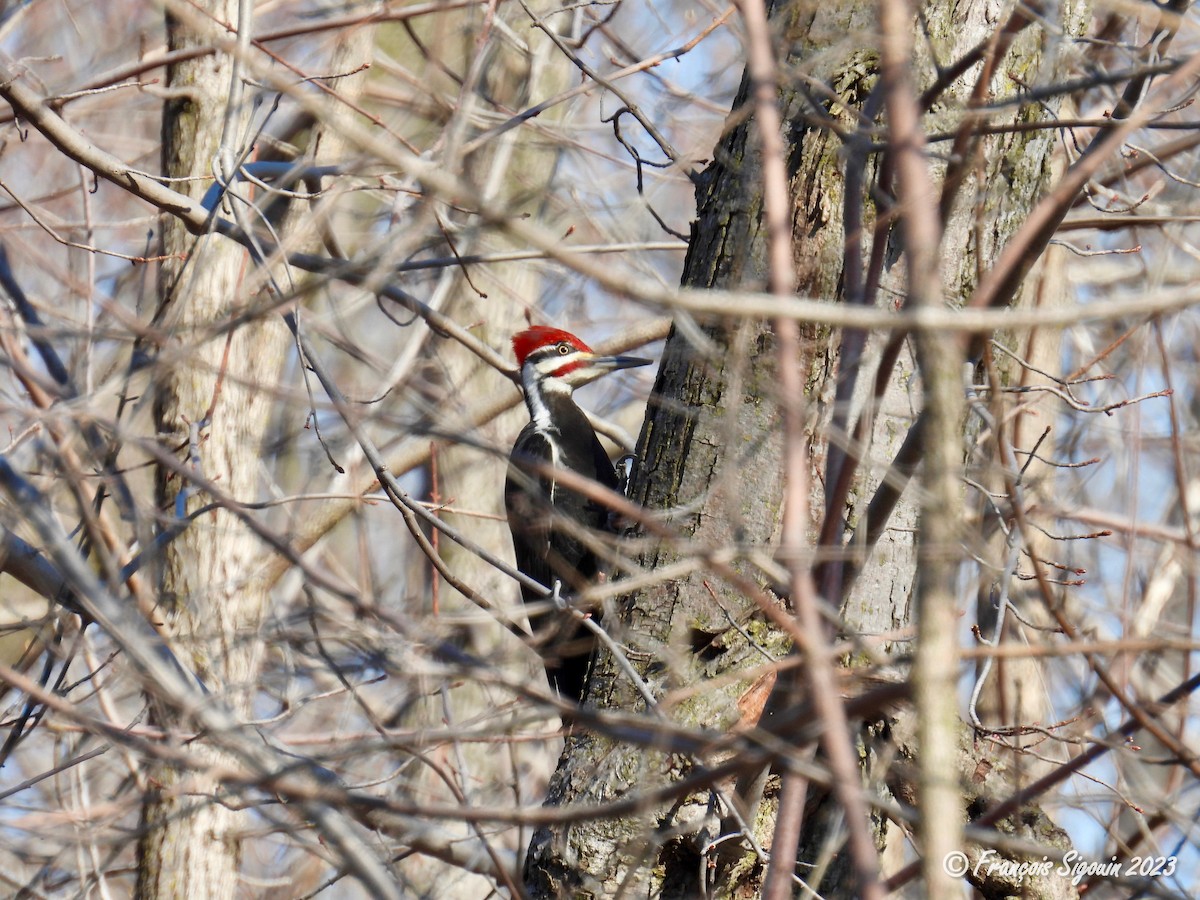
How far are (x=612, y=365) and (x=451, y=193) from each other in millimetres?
3683

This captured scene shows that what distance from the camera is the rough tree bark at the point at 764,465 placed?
2.61 metres

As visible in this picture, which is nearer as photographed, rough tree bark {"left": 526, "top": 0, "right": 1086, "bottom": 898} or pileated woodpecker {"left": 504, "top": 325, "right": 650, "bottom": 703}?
rough tree bark {"left": 526, "top": 0, "right": 1086, "bottom": 898}

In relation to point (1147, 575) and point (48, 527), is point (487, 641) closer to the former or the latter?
point (1147, 575)

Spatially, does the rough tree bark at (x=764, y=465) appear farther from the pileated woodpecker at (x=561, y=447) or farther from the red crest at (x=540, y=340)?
the red crest at (x=540, y=340)

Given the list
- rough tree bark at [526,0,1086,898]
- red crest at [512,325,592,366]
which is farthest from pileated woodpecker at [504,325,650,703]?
rough tree bark at [526,0,1086,898]

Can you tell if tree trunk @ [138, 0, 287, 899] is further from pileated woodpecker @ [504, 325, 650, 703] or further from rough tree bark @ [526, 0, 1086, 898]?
rough tree bark @ [526, 0, 1086, 898]

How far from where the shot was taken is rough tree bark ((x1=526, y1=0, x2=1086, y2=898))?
103 inches

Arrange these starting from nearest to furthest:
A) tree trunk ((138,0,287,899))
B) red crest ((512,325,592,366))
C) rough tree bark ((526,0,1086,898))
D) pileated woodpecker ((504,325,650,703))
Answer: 1. rough tree bark ((526,0,1086,898))
2. tree trunk ((138,0,287,899))
3. pileated woodpecker ((504,325,650,703))
4. red crest ((512,325,592,366))

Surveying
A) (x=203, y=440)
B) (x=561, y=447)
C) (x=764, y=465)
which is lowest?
(x=764, y=465)

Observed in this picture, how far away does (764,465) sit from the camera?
9.00ft

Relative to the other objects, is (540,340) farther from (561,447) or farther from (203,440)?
(203,440)

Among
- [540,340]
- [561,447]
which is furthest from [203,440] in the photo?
[540,340]

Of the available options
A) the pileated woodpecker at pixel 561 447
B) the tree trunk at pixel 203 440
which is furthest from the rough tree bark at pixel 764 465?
the tree trunk at pixel 203 440

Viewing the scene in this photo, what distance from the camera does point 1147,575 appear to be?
6.35 metres
